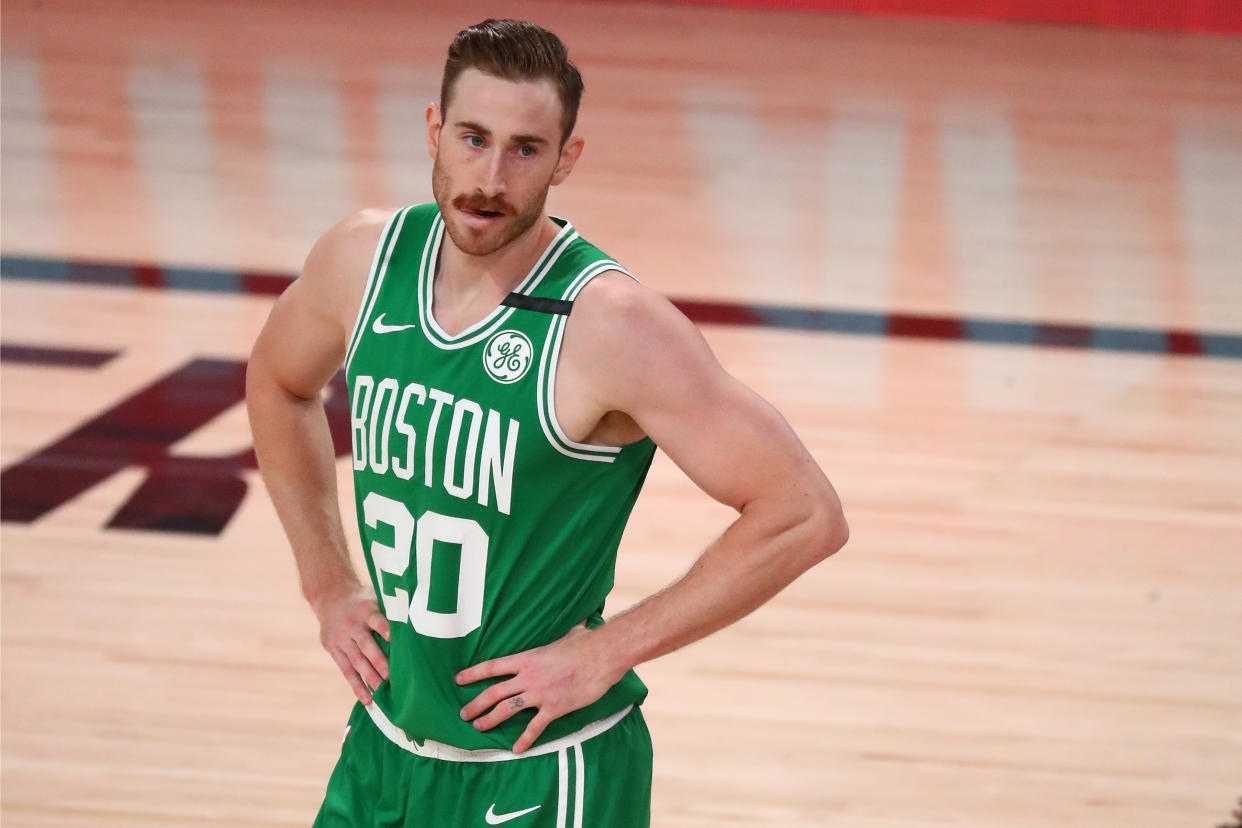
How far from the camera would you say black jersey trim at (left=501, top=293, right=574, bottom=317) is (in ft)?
5.33

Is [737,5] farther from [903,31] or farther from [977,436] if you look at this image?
[977,436]

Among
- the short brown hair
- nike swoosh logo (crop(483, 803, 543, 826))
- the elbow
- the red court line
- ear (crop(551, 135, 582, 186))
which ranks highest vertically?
the red court line

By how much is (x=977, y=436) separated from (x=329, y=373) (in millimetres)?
2899

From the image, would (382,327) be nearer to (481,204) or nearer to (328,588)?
(481,204)

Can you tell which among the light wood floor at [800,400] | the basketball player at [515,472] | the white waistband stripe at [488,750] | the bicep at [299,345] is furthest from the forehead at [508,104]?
the light wood floor at [800,400]

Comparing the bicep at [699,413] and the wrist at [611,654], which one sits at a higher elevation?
the bicep at [699,413]

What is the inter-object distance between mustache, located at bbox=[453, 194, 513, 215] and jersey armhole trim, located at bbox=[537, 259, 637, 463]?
108mm

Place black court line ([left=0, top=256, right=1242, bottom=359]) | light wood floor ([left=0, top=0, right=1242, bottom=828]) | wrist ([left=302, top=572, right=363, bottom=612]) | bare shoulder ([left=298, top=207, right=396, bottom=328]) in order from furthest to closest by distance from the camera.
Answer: black court line ([left=0, top=256, right=1242, bottom=359])
light wood floor ([left=0, top=0, right=1242, bottom=828])
wrist ([left=302, top=572, right=363, bottom=612])
bare shoulder ([left=298, top=207, right=396, bottom=328])

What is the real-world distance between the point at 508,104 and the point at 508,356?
250 millimetres

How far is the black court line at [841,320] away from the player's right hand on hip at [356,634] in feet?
11.2

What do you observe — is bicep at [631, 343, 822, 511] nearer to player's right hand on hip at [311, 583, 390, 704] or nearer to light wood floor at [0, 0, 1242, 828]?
player's right hand on hip at [311, 583, 390, 704]

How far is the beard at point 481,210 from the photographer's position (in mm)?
1577

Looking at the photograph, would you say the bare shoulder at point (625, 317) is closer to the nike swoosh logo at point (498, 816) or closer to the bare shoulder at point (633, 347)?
the bare shoulder at point (633, 347)

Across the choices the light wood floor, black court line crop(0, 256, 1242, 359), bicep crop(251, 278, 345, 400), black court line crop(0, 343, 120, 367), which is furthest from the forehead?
black court line crop(0, 256, 1242, 359)
